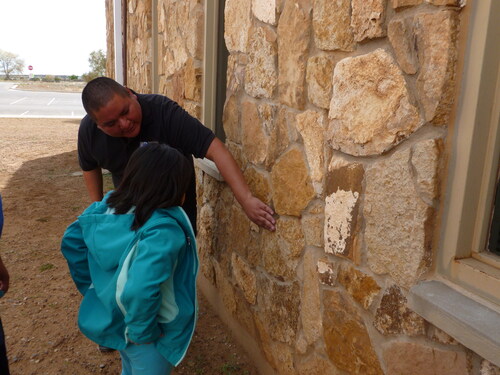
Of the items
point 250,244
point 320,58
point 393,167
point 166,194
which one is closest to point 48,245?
point 250,244

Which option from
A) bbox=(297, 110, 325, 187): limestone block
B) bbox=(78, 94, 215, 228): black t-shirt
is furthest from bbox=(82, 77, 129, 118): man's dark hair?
bbox=(297, 110, 325, 187): limestone block

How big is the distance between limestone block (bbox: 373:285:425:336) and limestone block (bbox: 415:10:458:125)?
61 centimetres

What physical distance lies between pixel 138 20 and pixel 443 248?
5828mm

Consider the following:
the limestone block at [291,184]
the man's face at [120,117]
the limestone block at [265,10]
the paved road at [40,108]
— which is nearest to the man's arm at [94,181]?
the man's face at [120,117]

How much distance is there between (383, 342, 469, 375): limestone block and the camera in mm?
1367

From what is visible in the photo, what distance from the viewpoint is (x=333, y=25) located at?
1.80 meters

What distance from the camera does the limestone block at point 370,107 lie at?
1494 mm

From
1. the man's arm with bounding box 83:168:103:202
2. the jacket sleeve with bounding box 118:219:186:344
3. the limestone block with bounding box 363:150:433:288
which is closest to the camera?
the limestone block with bounding box 363:150:433:288

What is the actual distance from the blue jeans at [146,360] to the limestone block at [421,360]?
0.95 m

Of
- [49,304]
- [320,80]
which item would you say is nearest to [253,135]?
[320,80]

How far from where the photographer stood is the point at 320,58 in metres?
1.91

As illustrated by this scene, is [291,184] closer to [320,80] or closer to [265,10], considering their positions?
[320,80]

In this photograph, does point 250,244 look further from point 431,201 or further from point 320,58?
point 431,201

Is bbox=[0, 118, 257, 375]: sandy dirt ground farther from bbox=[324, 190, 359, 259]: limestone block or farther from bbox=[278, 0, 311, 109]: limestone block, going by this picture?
bbox=[278, 0, 311, 109]: limestone block
